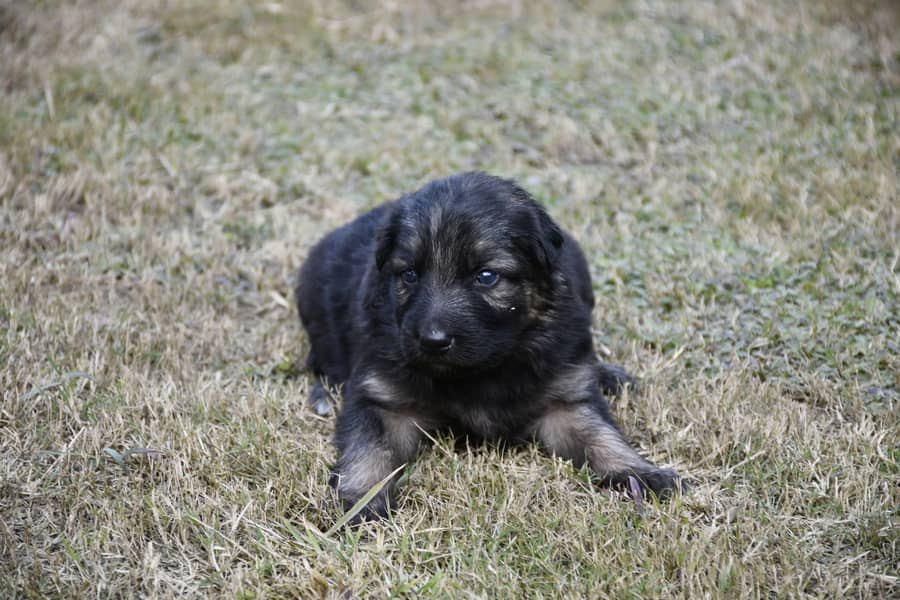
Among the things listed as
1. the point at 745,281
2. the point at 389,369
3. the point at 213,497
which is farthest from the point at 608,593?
the point at 745,281

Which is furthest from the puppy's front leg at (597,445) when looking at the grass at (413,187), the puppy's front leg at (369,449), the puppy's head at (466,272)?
the puppy's front leg at (369,449)

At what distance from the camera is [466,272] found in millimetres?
3824

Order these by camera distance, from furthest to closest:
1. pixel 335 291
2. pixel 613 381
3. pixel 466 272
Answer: pixel 335 291 → pixel 613 381 → pixel 466 272

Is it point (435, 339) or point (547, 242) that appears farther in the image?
point (547, 242)

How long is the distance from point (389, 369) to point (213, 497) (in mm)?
959

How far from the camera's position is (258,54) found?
8.72 m

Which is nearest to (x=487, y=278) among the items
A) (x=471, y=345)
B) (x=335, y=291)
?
(x=471, y=345)

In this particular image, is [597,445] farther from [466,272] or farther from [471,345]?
[466,272]

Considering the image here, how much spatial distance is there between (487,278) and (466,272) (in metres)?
0.10

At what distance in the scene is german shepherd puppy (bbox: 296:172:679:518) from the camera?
3.76 m

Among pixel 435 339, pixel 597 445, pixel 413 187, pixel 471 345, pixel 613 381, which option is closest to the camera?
pixel 435 339

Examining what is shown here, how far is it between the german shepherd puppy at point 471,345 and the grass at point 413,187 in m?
0.16

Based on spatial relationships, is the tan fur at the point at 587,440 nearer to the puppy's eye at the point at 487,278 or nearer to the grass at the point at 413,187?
the grass at the point at 413,187

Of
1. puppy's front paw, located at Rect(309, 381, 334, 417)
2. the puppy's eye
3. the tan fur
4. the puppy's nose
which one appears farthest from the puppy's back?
the tan fur
